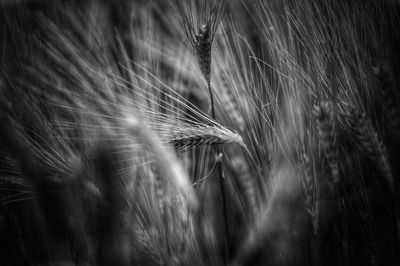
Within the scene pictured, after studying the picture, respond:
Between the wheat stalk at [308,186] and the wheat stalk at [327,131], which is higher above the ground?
the wheat stalk at [327,131]

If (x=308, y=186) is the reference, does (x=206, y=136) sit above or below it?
above

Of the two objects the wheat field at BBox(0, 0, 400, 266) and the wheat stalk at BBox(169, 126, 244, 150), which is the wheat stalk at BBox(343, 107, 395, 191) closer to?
the wheat field at BBox(0, 0, 400, 266)

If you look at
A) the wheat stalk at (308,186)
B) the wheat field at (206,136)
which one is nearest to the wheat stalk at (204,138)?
the wheat field at (206,136)

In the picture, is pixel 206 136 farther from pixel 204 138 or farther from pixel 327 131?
pixel 327 131

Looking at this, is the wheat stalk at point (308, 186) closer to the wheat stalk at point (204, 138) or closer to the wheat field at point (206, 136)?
the wheat field at point (206, 136)

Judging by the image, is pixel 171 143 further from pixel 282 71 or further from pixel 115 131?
pixel 282 71

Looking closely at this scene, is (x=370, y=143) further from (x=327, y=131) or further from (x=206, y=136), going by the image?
(x=206, y=136)

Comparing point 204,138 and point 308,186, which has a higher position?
point 204,138

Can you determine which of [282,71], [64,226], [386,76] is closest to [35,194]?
[64,226]

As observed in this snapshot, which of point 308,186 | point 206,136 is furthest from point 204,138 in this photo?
point 308,186

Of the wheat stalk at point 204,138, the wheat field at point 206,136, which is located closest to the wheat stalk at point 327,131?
the wheat field at point 206,136
